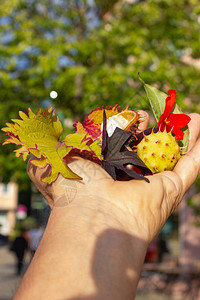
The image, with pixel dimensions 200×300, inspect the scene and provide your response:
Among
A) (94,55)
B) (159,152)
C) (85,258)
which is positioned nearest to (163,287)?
(94,55)

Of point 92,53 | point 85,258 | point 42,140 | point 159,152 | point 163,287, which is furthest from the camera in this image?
point 163,287

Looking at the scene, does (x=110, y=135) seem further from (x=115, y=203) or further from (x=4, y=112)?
(x=4, y=112)

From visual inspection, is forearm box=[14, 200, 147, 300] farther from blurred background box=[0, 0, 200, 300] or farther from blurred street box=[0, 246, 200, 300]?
blurred street box=[0, 246, 200, 300]

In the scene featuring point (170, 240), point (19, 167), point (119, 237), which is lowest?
point (170, 240)

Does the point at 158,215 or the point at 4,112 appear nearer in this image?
the point at 158,215

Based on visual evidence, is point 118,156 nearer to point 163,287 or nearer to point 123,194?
point 123,194

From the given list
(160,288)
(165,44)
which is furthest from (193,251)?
(165,44)

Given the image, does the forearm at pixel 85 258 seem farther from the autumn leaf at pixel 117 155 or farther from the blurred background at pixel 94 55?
the blurred background at pixel 94 55
